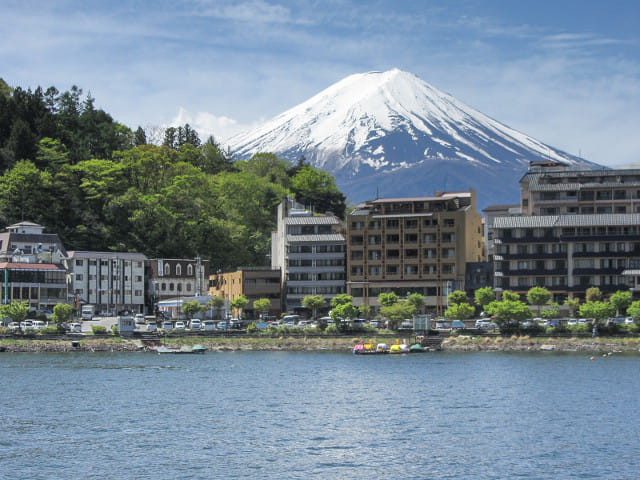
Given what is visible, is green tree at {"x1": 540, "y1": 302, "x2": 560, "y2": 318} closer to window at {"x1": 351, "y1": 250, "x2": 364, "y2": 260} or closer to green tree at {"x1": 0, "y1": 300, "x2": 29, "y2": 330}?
window at {"x1": 351, "y1": 250, "x2": 364, "y2": 260}

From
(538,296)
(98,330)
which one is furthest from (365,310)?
(98,330)

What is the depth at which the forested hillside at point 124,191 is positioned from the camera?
138 m

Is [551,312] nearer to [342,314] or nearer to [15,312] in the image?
[342,314]

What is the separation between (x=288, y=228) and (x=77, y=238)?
31.6m

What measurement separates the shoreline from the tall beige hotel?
24.8m

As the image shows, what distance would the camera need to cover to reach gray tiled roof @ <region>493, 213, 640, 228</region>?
115062 mm

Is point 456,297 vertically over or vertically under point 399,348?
over

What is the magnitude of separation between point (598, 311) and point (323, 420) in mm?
52420

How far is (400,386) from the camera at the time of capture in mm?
67688

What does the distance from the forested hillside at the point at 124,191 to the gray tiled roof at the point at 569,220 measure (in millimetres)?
42953

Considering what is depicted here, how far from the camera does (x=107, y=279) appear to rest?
133m

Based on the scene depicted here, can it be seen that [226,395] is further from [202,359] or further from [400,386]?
[202,359]

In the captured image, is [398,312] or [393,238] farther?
[393,238]

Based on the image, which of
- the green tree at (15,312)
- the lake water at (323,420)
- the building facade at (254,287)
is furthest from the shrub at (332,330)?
the green tree at (15,312)
